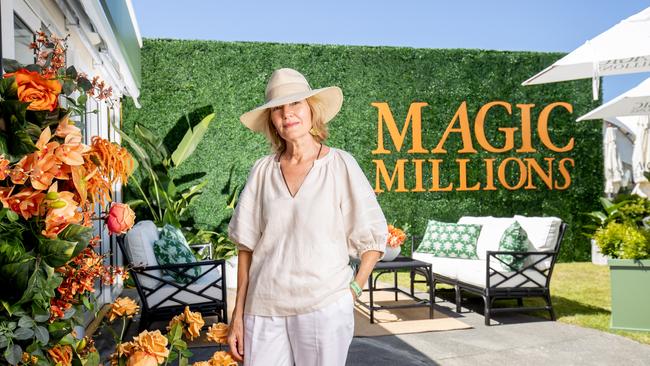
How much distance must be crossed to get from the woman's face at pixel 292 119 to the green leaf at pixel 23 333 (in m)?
0.86

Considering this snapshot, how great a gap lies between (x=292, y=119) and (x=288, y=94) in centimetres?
8

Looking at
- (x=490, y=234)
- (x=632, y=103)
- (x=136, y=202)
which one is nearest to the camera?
(x=632, y=103)

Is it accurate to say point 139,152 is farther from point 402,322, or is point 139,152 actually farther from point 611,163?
point 611,163

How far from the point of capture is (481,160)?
8508 mm

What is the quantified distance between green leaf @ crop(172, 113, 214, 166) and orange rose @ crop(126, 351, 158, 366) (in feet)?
19.4

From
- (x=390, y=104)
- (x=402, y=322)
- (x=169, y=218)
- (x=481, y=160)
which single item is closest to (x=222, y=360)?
(x=402, y=322)

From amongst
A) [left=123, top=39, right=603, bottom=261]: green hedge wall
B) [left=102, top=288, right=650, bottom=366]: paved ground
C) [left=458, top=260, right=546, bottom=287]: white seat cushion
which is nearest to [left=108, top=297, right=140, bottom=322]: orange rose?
[left=102, top=288, right=650, bottom=366]: paved ground

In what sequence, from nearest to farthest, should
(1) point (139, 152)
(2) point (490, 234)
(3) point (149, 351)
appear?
1. (3) point (149, 351)
2. (2) point (490, 234)
3. (1) point (139, 152)

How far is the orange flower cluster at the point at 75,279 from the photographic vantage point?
114cm

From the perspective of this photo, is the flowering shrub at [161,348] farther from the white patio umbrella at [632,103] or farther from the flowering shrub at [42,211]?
the white patio umbrella at [632,103]

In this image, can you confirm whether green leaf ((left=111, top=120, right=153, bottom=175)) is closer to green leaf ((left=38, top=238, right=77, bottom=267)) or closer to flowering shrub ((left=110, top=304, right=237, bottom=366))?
flowering shrub ((left=110, top=304, right=237, bottom=366))

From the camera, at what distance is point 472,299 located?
6211mm

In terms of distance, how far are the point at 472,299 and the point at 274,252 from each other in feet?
16.9

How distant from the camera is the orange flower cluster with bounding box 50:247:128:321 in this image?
3.73 ft
